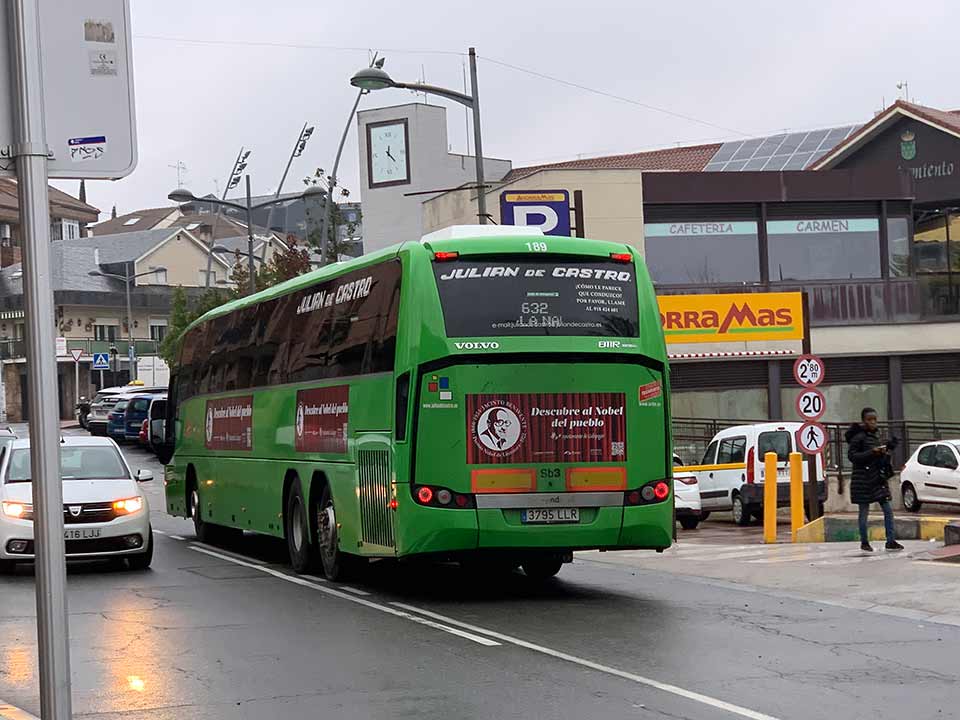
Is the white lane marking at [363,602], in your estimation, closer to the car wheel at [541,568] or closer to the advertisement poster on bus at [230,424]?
the advertisement poster on bus at [230,424]

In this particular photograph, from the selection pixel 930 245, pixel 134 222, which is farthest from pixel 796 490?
pixel 134 222

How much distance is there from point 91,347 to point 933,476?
63331 millimetres

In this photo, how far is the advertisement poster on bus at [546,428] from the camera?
567 inches

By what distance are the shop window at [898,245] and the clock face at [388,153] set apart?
34.1 m

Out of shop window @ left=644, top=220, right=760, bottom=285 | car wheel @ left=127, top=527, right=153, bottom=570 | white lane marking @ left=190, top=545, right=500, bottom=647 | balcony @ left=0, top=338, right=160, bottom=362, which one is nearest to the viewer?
white lane marking @ left=190, top=545, right=500, bottom=647

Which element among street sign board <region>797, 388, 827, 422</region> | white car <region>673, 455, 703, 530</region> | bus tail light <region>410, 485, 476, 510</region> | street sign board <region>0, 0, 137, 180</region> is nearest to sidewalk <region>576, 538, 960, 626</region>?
street sign board <region>797, 388, 827, 422</region>

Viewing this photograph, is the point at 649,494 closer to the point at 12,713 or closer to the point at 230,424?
the point at 12,713

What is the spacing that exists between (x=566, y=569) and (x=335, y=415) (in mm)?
4200

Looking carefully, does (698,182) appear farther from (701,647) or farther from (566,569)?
(701,647)

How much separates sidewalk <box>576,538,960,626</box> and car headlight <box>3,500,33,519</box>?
734 centimetres

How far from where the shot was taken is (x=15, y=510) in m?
17.8

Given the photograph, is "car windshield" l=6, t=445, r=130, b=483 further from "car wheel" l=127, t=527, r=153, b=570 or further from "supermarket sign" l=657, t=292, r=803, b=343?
"supermarket sign" l=657, t=292, r=803, b=343

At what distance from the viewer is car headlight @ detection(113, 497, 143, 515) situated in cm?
1827

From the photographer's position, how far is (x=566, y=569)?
19062 mm
